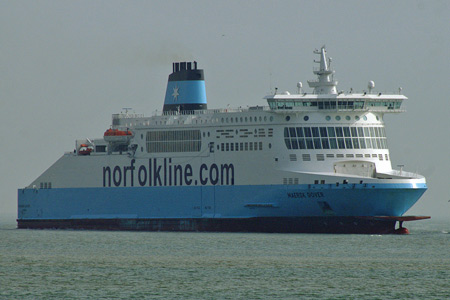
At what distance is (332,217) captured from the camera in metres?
57.4

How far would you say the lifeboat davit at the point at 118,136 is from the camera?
66.9m

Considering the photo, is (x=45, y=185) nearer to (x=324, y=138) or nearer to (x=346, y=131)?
(x=324, y=138)

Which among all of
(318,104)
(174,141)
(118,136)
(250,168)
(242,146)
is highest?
(318,104)

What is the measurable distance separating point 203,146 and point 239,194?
13.2ft

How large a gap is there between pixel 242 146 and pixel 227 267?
1820 centimetres

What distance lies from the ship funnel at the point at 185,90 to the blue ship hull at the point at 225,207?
19.5ft

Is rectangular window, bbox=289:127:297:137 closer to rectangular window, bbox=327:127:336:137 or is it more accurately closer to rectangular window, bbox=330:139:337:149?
rectangular window, bbox=327:127:336:137

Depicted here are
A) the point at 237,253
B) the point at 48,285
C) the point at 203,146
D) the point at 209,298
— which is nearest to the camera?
the point at 209,298

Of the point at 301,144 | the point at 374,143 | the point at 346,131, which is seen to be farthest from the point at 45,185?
the point at 374,143

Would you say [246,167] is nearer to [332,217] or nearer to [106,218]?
[332,217]

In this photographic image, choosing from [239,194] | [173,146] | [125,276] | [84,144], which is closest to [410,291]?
[125,276]

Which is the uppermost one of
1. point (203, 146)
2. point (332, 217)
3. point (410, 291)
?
point (203, 146)

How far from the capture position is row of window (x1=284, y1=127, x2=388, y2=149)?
2322 inches

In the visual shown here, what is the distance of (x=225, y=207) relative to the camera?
61.2 meters
